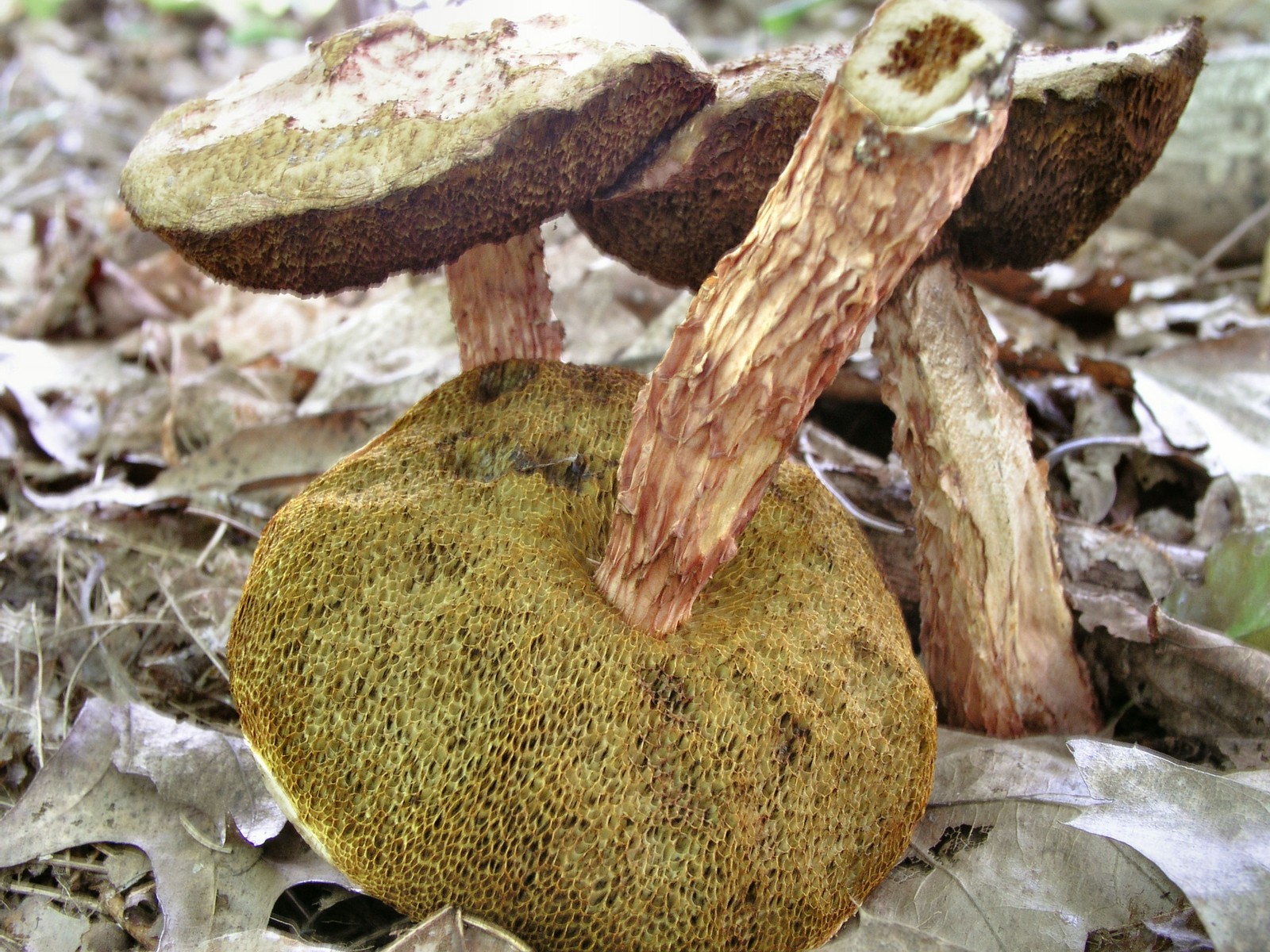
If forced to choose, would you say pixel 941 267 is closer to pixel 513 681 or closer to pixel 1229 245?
pixel 513 681

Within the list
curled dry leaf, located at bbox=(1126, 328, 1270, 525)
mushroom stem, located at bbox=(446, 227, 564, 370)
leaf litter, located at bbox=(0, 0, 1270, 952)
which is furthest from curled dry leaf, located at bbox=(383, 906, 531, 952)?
curled dry leaf, located at bbox=(1126, 328, 1270, 525)

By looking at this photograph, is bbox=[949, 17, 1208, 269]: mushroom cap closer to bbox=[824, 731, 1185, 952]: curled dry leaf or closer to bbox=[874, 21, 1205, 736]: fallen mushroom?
bbox=[874, 21, 1205, 736]: fallen mushroom

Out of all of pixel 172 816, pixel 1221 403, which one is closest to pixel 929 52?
pixel 172 816

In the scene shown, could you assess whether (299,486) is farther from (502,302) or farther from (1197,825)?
(1197,825)

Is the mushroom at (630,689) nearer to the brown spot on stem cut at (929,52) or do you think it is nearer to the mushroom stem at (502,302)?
the brown spot on stem cut at (929,52)

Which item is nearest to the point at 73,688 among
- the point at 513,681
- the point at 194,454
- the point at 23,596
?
the point at 23,596

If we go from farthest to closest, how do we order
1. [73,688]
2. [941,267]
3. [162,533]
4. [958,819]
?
[162,533]
[73,688]
[941,267]
[958,819]

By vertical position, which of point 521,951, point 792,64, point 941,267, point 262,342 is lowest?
point 262,342
